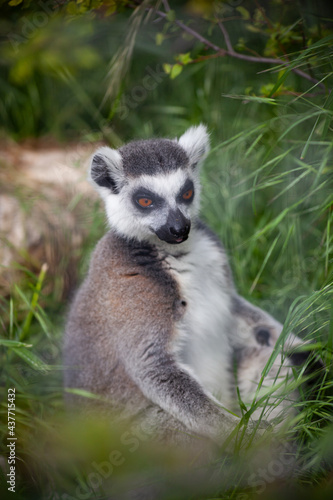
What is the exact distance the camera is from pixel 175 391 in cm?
289

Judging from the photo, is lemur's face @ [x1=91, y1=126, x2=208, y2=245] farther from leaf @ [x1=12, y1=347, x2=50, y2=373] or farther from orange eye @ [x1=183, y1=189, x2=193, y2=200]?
leaf @ [x1=12, y1=347, x2=50, y2=373]

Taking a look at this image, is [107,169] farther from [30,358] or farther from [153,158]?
[30,358]

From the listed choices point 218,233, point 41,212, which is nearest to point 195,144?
point 218,233

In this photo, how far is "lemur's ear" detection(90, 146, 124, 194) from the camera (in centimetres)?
318

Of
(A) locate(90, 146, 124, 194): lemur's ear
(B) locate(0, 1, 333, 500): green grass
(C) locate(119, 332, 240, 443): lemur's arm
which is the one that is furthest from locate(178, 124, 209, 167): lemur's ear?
(C) locate(119, 332, 240, 443): lemur's arm

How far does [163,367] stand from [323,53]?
7.32ft

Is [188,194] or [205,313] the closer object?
[188,194]

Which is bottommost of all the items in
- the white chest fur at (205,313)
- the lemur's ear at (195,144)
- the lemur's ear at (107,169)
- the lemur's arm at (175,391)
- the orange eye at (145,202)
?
the lemur's arm at (175,391)

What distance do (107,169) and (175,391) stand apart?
1480 millimetres

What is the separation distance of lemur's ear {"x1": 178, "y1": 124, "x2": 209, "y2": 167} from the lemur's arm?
1.23 meters

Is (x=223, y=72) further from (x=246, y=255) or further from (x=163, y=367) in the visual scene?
(x=163, y=367)

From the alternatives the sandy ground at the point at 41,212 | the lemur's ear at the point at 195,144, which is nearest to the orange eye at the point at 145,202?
the lemur's ear at the point at 195,144

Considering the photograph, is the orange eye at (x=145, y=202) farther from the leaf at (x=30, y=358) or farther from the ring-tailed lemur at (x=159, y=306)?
the leaf at (x=30, y=358)

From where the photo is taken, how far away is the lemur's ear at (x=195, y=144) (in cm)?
333
